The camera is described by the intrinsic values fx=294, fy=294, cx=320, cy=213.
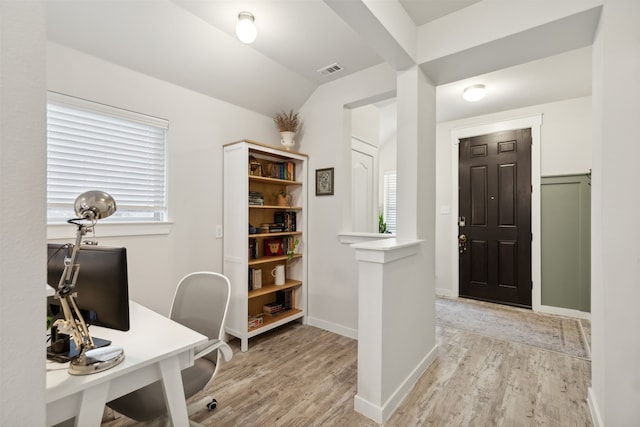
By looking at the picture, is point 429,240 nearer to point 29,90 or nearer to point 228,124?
point 228,124

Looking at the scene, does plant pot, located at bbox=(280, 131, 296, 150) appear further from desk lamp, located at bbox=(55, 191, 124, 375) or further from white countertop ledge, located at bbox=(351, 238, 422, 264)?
desk lamp, located at bbox=(55, 191, 124, 375)

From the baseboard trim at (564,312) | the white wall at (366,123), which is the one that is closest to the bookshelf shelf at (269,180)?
the white wall at (366,123)

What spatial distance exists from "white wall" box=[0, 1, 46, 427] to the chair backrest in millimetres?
1116

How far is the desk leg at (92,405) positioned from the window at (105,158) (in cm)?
154

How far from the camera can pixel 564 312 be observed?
3520mm

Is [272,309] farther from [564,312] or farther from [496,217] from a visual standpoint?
[564,312]

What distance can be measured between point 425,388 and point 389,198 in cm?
398

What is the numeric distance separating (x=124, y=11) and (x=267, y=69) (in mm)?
1181

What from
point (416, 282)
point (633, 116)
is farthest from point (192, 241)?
point (633, 116)

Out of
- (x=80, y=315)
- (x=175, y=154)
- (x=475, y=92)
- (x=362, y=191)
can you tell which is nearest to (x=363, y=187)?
(x=362, y=191)

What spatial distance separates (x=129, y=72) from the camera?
89.8 inches

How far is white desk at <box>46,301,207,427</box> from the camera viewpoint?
91 centimetres

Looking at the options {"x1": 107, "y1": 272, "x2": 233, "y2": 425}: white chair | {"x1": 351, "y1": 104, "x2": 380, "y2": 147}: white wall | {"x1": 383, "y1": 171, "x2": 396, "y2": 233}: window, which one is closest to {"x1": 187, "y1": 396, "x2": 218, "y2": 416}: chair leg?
{"x1": 107, "y1": 272, "x2": 233, "y2": 425}: white chair

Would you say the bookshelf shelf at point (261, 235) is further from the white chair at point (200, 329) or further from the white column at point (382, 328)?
the white column at point (382, 328)
